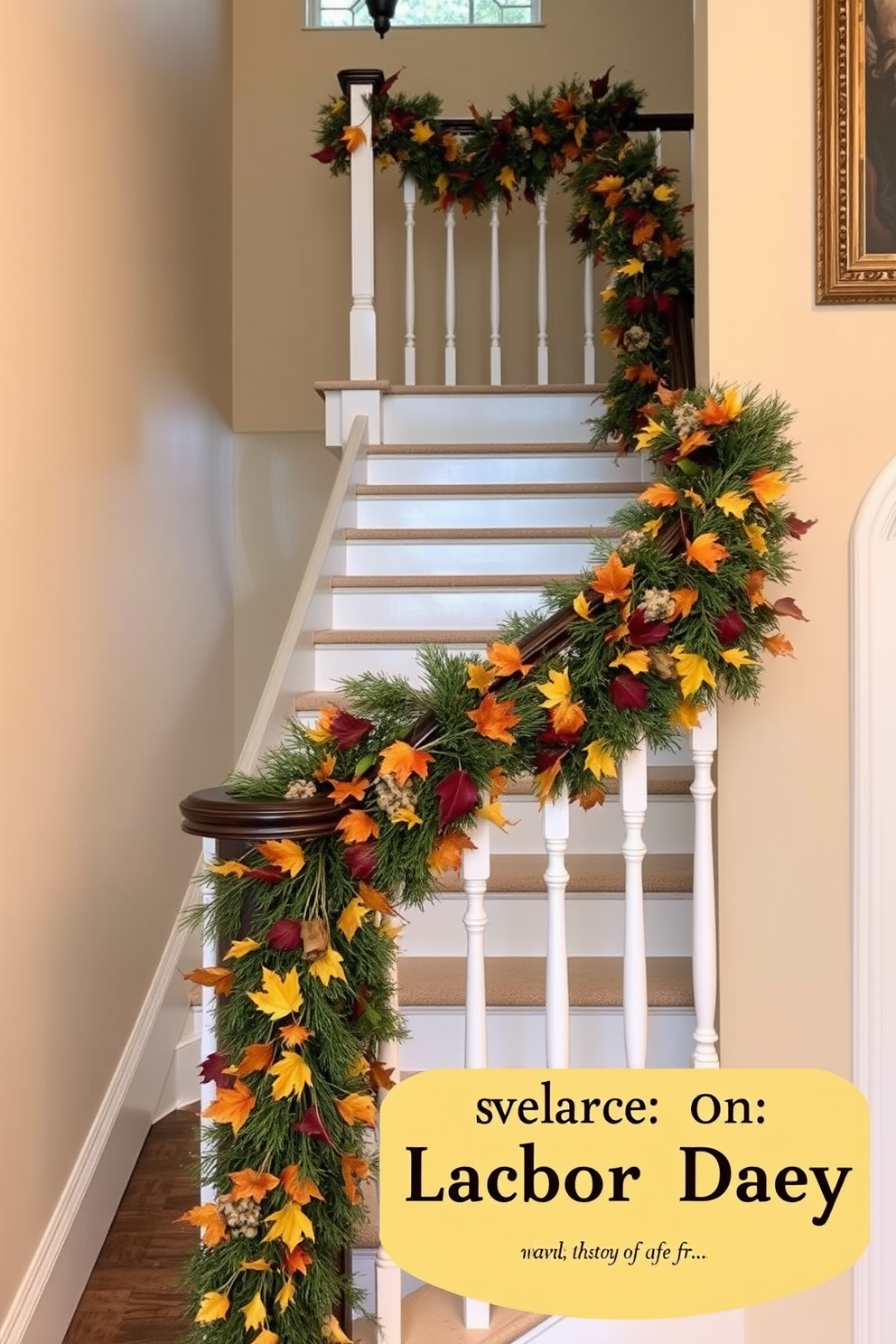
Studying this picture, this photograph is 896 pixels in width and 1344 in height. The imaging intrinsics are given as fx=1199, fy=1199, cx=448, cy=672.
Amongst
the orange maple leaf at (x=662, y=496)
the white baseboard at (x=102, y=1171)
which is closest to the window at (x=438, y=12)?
the white baseboard at (x=102, y=1171)

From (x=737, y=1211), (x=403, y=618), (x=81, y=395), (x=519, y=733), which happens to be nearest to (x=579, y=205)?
(x=403, y=618)

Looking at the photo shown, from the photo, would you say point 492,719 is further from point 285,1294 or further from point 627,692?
point 285,1294

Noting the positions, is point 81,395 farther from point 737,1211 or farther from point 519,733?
point 737,1211

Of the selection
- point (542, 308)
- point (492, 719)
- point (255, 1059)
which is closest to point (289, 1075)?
point (255, 1059)

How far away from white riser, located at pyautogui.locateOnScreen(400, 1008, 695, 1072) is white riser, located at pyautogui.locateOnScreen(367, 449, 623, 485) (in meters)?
2.04

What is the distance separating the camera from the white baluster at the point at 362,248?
3979 mm

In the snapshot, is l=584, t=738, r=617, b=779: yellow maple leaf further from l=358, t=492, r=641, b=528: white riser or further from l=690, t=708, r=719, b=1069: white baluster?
l=358, t=492, r=641, b=528: white riser

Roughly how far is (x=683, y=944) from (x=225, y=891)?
1220 mm

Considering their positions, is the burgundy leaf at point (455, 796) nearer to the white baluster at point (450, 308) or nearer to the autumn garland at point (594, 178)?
the autumn garland at point (594, 178)

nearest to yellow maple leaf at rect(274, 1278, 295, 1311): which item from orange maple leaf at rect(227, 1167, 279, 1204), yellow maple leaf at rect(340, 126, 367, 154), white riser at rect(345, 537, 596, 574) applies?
orange maple leaf at rect(227, 1167, 279, 1204)

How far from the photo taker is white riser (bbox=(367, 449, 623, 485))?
3893 mm

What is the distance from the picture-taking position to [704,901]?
1.93 m

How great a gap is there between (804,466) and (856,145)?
0.54 metres

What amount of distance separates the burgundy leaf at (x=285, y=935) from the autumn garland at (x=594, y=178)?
2.07 m
